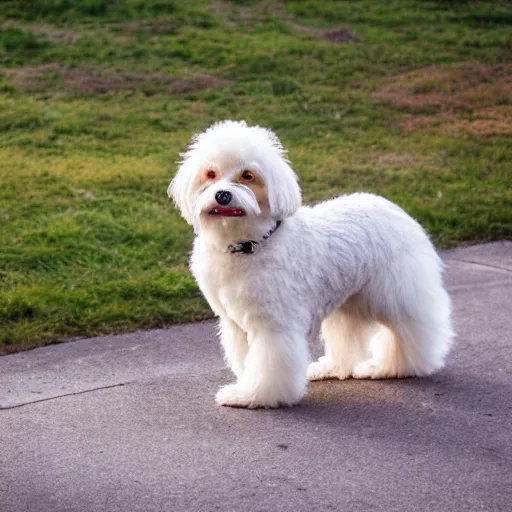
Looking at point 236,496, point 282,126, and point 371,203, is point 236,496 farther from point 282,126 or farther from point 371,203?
point 282,126

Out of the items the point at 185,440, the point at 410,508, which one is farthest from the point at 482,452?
the point at 185,440

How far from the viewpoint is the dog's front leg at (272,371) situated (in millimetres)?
4828

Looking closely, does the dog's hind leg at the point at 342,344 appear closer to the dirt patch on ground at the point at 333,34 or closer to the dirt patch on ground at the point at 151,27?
the dirt patch on ground at the point at 333,34

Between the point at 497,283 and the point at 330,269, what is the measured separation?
104 inches

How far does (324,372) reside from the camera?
5.53 meters

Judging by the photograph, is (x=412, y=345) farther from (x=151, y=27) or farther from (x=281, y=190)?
(x=151, y=27)

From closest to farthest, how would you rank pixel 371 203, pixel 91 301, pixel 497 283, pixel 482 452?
pixel 482 452 → pixel 371 203 → pixel 91 301 → pixel 497 283

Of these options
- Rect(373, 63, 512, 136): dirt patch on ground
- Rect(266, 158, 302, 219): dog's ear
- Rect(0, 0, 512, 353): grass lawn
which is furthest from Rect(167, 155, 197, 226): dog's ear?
Rect(373, 63, 512, 136): dirt patch on ground

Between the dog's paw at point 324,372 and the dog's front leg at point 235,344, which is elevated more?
the dog's front leg at point 235,344

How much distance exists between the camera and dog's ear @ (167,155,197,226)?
15.4 ft

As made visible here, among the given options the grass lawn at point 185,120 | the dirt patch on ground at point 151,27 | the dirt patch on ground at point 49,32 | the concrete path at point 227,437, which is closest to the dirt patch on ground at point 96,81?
the grass lawn at point 185,120

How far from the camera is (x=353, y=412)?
16.3 ft

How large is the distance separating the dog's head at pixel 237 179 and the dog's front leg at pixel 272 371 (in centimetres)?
62

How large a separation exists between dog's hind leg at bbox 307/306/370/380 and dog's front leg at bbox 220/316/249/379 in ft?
1.76
